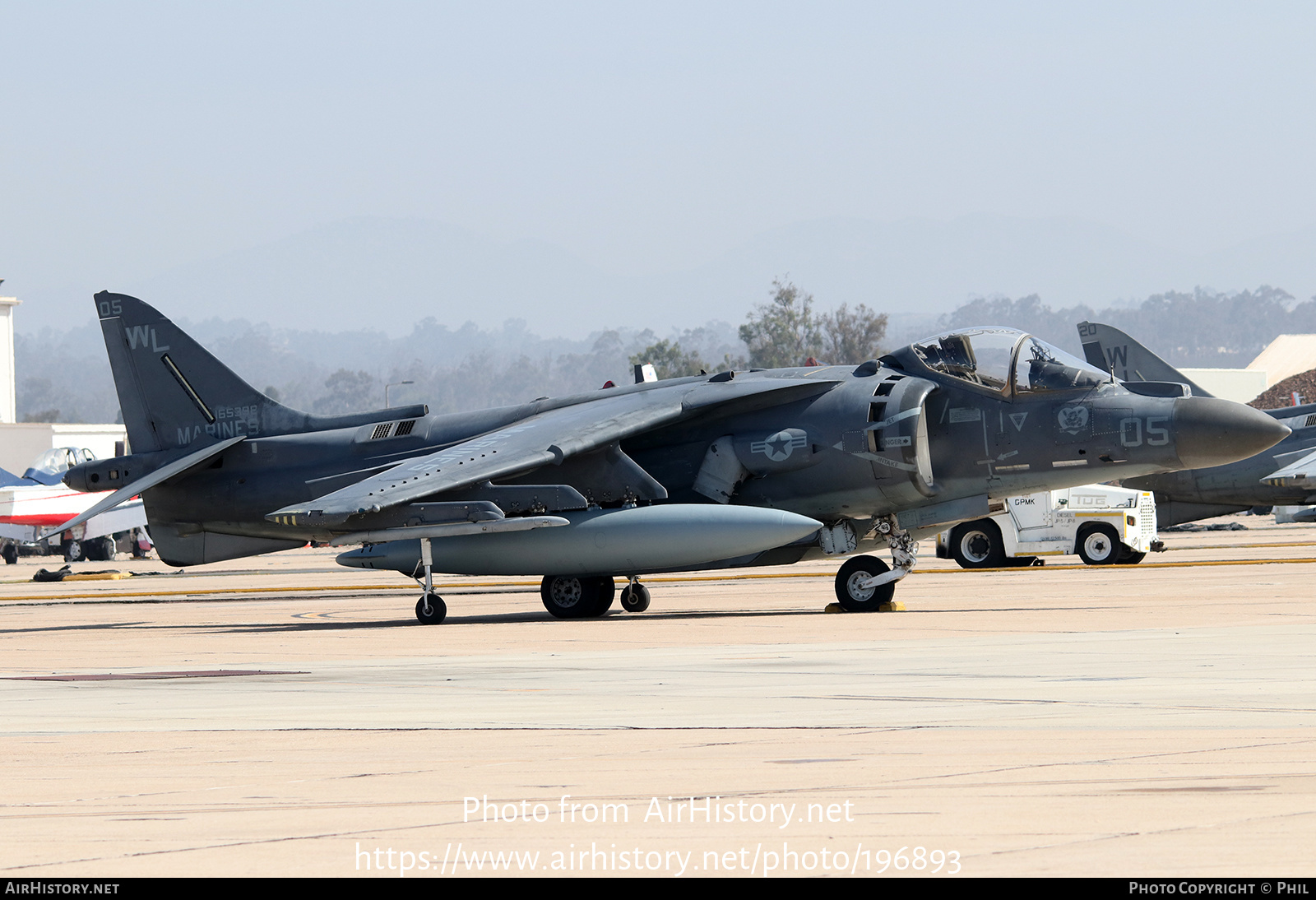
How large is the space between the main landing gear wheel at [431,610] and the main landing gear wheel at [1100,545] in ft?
57.2

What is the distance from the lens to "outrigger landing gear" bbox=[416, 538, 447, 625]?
20000 mm

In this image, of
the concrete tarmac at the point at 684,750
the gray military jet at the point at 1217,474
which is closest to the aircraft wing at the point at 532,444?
the concrete tarmac at the point at 684,750

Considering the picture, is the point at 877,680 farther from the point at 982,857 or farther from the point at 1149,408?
the point at 1149,408

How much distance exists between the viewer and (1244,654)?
1237cm

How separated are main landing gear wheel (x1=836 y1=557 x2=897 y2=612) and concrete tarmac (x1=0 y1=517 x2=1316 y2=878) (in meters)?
2.03

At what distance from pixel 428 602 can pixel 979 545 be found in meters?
16.7

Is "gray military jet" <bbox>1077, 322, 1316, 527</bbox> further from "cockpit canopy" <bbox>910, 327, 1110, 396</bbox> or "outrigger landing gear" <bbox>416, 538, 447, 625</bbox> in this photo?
"outrigger landing gear" <bbox>416, 538, 447, 625</bbox>

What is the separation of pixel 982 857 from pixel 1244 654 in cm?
824

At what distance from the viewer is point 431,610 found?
20016mm

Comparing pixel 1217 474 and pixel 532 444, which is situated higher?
pixel 532 444

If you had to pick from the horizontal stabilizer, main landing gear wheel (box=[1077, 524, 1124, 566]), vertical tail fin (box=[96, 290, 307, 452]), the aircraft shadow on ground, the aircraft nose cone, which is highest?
vertical tail fin (box=[96, 290, 307, 452])

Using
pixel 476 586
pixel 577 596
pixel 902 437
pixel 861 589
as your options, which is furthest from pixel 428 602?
pixel 476 586

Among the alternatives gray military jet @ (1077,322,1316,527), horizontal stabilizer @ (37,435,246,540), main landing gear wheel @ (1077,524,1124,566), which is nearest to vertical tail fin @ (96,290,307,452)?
horizontal stabilizer @ (37,435,246,540)

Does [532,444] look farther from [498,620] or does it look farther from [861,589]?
[861,589]
